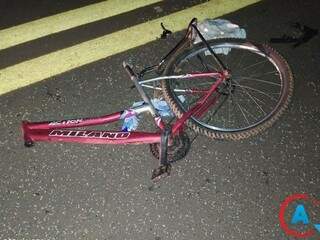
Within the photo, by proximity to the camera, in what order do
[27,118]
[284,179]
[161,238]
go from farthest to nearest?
[27,118]
[284,179]
[161,238]

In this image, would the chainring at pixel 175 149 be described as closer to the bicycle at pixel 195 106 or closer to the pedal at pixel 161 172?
the bicycle at pixel 195 106

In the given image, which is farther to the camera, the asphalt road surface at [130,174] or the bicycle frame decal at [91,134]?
the bicycle frame decal at [91,134]

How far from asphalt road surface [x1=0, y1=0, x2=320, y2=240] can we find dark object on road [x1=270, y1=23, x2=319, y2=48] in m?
0.22

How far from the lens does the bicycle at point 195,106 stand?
9.94ft

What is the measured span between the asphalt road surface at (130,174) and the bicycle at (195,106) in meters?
0.18

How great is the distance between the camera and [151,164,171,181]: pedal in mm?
3014

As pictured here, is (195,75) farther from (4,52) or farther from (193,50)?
(4,52)

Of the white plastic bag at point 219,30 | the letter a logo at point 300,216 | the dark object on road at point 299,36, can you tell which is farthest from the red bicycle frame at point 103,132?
the dark object on road at point 299,36

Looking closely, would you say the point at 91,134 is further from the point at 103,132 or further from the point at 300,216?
the point at 300,216

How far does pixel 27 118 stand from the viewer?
11.3ft

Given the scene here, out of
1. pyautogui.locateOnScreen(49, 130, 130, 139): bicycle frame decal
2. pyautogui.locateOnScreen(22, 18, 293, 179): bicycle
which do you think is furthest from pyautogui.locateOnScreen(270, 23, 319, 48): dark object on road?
pyautogui.locateOnScreen(49, 130, 130, 139): bicycle frame decal

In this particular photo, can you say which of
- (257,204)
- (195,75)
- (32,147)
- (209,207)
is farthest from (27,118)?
(257,204)

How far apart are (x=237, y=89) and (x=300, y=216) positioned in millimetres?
1275

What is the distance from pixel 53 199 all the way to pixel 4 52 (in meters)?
1.71
